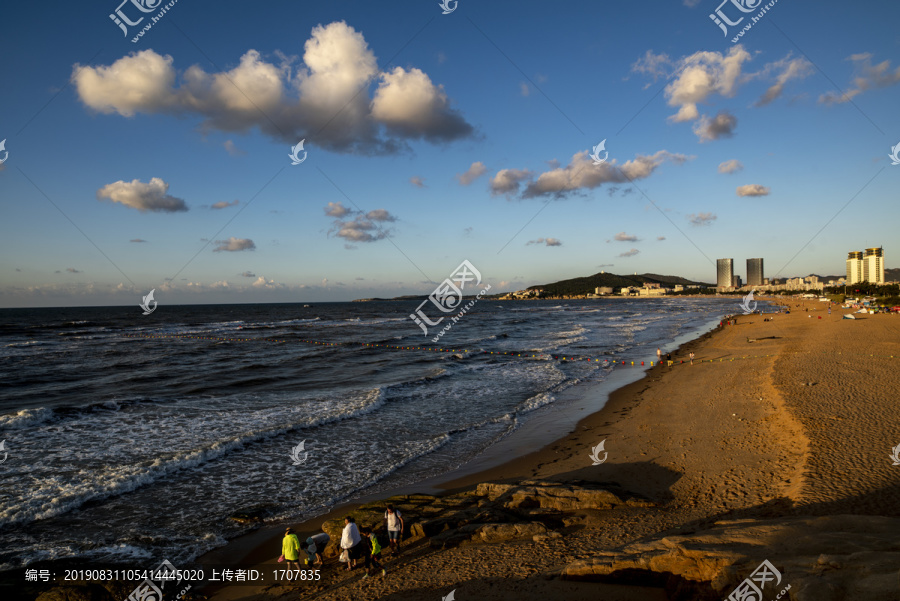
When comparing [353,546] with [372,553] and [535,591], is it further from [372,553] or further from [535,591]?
[535,591]

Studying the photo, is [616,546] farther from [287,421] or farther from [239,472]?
[287,421]

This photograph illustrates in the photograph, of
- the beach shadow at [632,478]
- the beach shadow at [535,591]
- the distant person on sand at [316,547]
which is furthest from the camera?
the beach shadow at [632,478]

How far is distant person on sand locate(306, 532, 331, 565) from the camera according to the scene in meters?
8.22

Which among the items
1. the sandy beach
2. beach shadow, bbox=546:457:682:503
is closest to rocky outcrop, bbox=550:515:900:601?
the sandy beach

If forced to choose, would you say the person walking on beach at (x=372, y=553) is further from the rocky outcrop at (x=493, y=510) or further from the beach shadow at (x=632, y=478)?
the beach shadow at (x=632, y=478)

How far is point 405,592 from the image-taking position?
706 cm

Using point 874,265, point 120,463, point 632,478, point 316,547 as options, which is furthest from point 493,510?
point 874,265

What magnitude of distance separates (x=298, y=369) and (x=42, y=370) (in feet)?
56.3

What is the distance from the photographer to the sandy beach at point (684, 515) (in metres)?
6.00

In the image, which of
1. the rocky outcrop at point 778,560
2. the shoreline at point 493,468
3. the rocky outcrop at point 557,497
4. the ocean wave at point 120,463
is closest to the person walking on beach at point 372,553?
the shoreline at point 493,468

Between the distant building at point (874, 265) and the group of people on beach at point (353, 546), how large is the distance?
24798 cm

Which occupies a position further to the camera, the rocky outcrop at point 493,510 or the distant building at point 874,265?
the distant building at point 874,265

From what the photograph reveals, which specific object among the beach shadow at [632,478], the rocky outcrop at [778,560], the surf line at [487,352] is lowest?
the beach shadow at [632,478]

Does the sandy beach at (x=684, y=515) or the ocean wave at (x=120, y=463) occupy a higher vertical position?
the sandy beach at (x=684, y=515)
